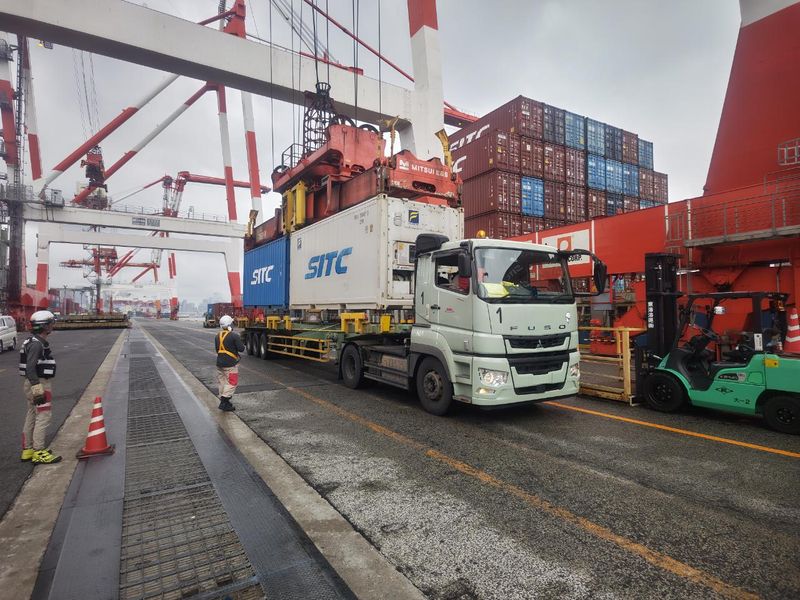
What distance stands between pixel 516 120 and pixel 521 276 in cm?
1714

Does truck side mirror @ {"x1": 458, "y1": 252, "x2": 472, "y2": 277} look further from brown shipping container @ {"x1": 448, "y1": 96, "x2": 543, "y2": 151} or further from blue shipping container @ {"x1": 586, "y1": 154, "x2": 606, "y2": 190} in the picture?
blue shipping container @ {"x1": 586, "y1": 154, "x2": 606, "y2": 190}

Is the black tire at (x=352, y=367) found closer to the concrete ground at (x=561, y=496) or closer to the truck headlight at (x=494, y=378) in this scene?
the concrete ground at (x=561, y=496)

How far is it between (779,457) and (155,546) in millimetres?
6065

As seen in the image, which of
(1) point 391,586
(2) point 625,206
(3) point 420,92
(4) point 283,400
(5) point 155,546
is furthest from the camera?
(2) point 625,206

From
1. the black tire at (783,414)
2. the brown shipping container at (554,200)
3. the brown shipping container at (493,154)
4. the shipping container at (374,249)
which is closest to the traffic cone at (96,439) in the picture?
the shipping container at (374,249)

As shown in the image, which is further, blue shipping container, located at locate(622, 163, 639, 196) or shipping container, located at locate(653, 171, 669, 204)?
shipping container, located at locate(653, 171, 669, 204)

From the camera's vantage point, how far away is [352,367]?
342 inches

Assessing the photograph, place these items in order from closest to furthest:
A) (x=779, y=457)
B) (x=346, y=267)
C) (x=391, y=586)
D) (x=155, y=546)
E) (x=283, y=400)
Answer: (x=391, y=586)
(x=155, y=546)
(x=779, y=457)
(x=283, y=400)
(x=346, y=267)

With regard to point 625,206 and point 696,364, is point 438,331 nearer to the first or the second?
point 696,364

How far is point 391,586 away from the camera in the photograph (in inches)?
94.5

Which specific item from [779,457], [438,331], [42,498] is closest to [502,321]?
[438,331]

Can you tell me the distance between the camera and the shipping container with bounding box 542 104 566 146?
2148 centimetres

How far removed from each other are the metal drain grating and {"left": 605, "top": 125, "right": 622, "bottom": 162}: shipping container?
25960 mm

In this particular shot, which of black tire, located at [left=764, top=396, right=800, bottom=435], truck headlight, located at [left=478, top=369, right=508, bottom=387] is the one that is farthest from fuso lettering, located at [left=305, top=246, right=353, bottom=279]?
black tire, located at [left=764, top=396, right=800, bottom=435]
